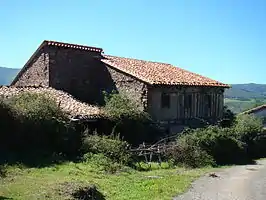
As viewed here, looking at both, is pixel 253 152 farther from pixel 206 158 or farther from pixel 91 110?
pixel 91 110

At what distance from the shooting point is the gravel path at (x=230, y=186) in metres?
14.2

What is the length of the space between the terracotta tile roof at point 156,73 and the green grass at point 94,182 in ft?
29.9

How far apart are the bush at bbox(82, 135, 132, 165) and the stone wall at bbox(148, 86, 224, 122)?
21.1 feet

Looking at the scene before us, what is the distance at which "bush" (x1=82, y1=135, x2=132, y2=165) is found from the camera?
19375 millimetres

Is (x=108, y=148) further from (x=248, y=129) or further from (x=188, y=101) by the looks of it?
(x=248, y=129)

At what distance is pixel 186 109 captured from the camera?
94.5 feet

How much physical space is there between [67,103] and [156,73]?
8122 millimetres

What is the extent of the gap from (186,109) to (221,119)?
553cm

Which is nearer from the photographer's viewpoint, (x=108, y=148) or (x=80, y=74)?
(x=108, y=148)

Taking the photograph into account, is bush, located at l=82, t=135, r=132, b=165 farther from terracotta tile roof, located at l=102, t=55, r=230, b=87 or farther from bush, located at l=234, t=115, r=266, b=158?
bush, located at l=234, t=115, r=266, b=158

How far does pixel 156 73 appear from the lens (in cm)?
2895

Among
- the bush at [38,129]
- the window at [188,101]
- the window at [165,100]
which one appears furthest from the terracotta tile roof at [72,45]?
the window at [188,101]

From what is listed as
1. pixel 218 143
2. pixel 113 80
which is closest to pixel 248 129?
pixel 218 143

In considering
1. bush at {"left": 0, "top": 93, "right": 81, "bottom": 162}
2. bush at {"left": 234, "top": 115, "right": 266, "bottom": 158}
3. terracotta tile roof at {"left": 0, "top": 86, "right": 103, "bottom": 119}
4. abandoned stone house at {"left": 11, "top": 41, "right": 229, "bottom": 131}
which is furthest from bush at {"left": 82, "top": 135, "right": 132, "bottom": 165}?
bush at {"left": 234, "top": 115, "right": 266, "bottom": 158}
